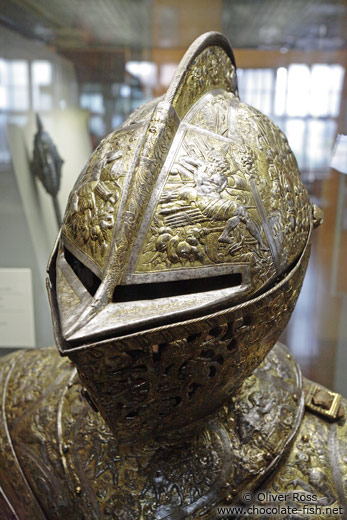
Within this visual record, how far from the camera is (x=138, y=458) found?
1.15m

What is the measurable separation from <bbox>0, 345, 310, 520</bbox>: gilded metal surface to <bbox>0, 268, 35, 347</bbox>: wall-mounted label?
76cm

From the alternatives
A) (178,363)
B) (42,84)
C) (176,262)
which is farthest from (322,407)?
(42,84)

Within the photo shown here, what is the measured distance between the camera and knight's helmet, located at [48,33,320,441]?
82 cm

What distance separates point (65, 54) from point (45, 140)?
0.37m

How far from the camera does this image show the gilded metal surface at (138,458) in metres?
1.09

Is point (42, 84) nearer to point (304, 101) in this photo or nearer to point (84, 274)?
point (304, 101)

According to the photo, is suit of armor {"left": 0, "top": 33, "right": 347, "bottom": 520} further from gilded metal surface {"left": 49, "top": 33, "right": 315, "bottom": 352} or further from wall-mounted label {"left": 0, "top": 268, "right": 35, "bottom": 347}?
wall-mounted label {"left": 0, "top": 268, "right": 35, "bottom": 347}

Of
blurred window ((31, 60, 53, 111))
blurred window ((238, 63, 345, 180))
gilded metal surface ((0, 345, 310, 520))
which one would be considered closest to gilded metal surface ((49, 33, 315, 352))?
gilded metal surface ((0, 345, 310, 520))

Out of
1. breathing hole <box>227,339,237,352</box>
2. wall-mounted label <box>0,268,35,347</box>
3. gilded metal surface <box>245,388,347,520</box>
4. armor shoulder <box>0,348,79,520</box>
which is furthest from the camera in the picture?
wall-mounted label <box>0,268,35,347</box>

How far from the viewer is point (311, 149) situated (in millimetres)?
1733

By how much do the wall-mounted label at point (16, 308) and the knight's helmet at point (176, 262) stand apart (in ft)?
3.57

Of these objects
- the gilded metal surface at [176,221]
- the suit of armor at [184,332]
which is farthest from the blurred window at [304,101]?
the gilded metal surface at [176,221]

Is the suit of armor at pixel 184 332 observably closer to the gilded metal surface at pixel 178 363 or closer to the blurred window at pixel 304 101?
the gilded metal surface at pixel 178 363

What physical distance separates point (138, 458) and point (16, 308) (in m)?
1.15
